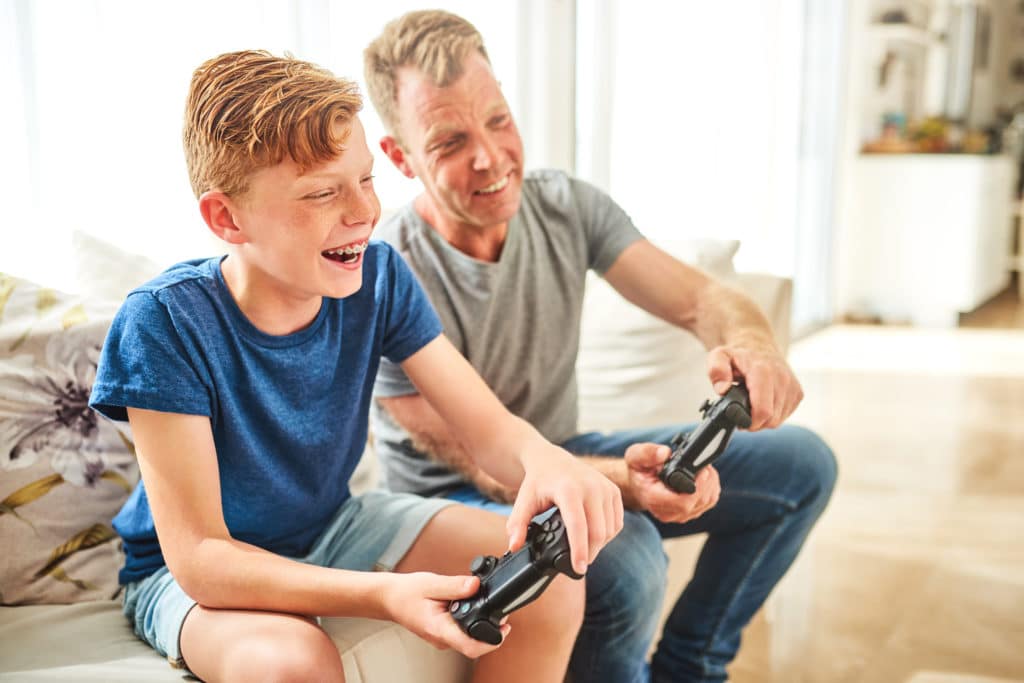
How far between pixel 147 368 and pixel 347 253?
171mm

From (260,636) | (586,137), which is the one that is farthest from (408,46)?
(586,137)

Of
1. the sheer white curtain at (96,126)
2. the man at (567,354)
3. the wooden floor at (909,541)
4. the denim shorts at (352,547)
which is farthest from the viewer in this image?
the wooden floor at (909,541)

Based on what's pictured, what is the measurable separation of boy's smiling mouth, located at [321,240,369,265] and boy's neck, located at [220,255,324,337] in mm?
89

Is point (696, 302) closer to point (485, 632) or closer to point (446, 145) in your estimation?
point (446, 145)

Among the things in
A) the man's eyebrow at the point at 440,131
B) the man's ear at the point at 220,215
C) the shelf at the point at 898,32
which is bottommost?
the man's ear at the point at 220,215

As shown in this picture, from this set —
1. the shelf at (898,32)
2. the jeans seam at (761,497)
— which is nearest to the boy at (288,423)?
the jeans seam at (761,497)

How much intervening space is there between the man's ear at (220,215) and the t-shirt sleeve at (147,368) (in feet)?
0.31

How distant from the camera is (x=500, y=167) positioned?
1.03 m

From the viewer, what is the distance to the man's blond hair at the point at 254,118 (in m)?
0.67

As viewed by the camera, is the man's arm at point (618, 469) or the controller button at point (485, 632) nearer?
the controller button at point (485, 632)

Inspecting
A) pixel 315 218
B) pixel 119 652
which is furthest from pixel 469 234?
pixel 119 652

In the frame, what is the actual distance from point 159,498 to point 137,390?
0.08 meters

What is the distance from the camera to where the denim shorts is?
0.87m

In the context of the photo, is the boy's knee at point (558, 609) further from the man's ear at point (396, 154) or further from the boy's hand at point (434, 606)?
the man's ear at point (396, 154)
